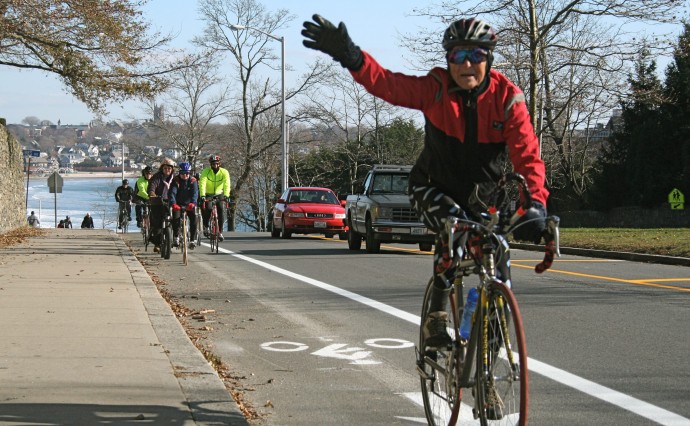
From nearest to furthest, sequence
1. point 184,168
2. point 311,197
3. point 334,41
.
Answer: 1. point 334,41
2. point 184,168
3. point 311,197

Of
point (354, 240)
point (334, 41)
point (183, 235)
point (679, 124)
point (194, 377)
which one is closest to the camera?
point (334, 41)

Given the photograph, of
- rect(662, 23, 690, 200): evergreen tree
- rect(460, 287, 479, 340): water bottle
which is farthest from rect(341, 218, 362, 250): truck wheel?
rect(662, 23, 690, 200): evergreen tree

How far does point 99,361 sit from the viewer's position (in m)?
7.21

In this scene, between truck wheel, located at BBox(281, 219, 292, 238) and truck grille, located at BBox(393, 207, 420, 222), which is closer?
truck grille, located at BBox(393, 207, 420, 222)

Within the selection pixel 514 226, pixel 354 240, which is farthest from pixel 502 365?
pixel 354 240

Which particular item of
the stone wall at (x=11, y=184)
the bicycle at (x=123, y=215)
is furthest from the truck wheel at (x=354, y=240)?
the bicycle at (x=123, y=215)

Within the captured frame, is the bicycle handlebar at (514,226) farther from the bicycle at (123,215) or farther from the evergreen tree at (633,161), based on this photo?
the evergreen tree at (633,161)

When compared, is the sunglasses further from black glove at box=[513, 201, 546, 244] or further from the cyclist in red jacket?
black glove at box=[513, 201, 546, 244]

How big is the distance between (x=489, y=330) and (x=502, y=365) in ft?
0.57

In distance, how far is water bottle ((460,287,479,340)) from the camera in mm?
4691

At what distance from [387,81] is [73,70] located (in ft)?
67.8

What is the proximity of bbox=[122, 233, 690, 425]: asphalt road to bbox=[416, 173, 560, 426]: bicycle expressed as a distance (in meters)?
1.23

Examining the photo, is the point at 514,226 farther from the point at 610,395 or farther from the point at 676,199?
the point at 676,199

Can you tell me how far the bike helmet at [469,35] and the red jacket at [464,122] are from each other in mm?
191
